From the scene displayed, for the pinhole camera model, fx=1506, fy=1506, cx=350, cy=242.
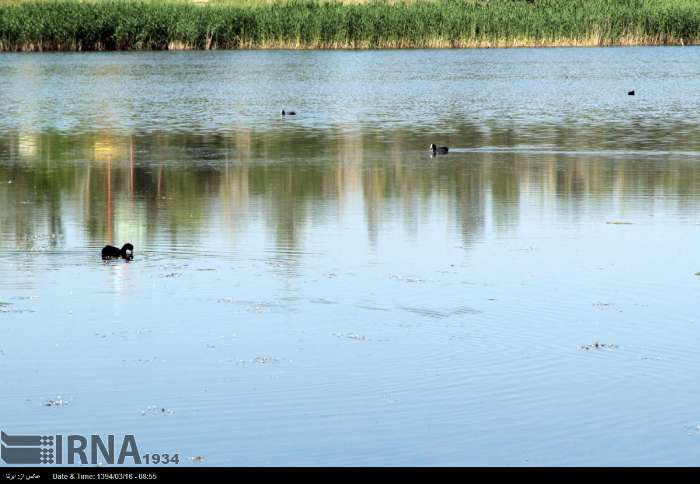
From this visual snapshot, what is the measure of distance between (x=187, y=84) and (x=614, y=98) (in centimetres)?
1426

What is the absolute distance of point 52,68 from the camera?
2176 inches

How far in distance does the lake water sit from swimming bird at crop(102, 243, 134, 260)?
88 mm

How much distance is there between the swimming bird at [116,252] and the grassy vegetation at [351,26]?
54.6 m

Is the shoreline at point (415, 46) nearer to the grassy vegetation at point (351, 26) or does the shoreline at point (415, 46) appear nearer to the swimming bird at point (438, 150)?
the grassy vegetation at point (351, 26)

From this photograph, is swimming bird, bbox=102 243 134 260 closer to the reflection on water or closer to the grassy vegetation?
the reflection on water

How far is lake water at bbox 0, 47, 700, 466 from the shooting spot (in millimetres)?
8281

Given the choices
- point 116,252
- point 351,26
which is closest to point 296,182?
point 116,252

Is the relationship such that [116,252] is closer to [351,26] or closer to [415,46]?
[351,26]

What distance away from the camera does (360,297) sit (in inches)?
461

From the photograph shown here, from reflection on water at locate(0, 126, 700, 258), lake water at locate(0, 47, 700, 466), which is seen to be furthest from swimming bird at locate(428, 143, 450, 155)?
lake water at locate(0, 47, 700, 466)

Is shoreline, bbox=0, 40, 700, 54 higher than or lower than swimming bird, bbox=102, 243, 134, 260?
higher
